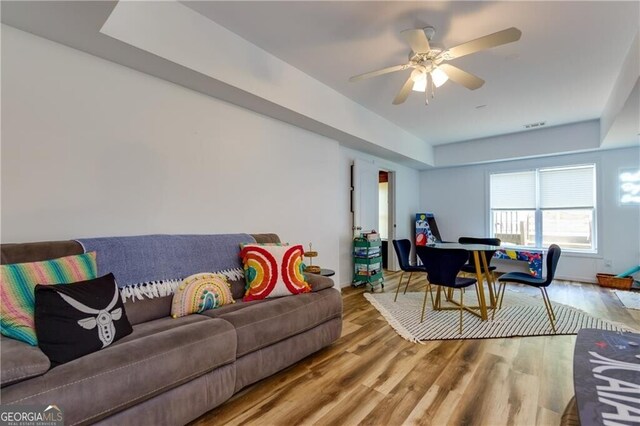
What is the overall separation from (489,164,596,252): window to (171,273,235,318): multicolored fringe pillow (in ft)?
19.3

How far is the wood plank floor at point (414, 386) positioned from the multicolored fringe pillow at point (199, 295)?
0.62 meters

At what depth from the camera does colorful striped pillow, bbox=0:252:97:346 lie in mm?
1350

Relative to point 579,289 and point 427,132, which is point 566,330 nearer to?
point 579,289

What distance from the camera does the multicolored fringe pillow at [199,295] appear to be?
2.05 m

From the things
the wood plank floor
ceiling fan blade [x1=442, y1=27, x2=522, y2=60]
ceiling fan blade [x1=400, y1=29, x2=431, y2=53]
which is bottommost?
the wood plank floor

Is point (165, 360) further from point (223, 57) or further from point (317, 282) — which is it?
point (223, 57)

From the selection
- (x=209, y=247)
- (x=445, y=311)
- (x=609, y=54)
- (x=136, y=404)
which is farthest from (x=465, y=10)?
(x=136, y=404)

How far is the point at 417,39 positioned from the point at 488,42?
47cm

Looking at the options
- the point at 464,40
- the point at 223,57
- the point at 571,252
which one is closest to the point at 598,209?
the point at 571,252

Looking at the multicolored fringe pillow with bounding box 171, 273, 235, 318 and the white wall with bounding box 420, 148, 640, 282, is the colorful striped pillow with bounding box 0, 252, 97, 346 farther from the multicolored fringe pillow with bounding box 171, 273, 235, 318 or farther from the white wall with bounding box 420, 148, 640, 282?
the white wall with bounding box 420, 148, 640, 282

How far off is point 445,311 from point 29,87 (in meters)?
4.18

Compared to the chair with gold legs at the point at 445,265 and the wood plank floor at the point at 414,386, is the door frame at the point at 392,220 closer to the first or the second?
the chair with gold legs at the point at 445,265

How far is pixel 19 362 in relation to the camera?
3.77 feet

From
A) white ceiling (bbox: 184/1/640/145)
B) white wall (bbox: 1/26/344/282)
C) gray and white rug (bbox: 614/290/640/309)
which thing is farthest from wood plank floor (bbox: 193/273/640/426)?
white ceiling (bbox: 184/1/640/145)
